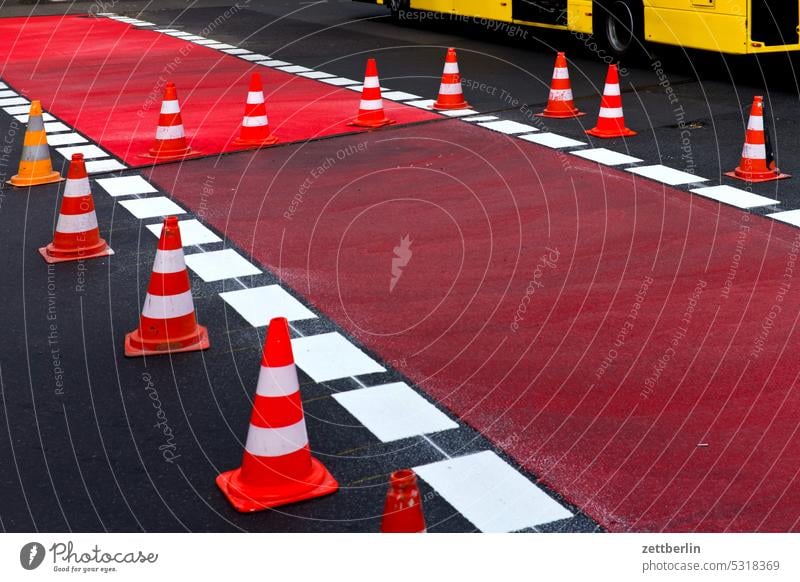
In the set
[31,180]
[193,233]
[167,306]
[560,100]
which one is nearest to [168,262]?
[167,306]

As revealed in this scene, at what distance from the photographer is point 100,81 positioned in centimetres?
1742

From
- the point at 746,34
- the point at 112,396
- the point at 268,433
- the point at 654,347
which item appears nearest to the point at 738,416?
the point at 654,347

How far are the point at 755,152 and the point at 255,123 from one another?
4.62 meters

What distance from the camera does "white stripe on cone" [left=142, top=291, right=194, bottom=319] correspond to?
22.5 feet

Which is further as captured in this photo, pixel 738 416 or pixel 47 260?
pixel 47 260

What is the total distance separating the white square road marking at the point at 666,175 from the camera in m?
10.4

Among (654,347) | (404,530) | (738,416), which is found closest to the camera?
(404,530)

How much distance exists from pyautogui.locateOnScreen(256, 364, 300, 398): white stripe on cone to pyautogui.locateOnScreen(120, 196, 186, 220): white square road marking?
4.89 meters

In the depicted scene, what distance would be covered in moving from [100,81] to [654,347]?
40.5ft

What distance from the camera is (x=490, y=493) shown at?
202 inches

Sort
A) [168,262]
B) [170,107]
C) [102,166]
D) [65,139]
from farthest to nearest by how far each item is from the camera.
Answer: [65,139]
[170,107]
[102,166]
[168,262]

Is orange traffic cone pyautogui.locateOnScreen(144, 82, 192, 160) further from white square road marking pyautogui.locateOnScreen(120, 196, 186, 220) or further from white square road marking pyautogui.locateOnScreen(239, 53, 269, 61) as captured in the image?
white square road marking pyautogui.locateOnScreen(239, 53, 269, 61)

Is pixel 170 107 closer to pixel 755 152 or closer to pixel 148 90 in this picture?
pixel 148 90

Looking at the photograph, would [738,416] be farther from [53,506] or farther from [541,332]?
[53,506]
